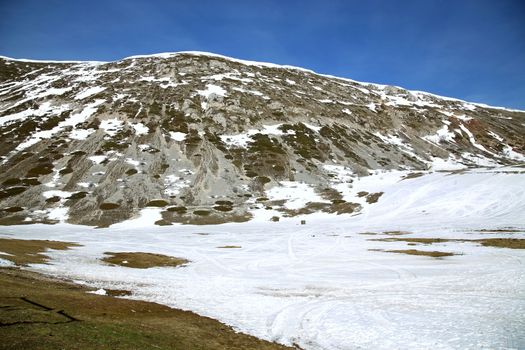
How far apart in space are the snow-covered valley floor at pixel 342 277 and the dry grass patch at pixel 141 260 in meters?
2.24

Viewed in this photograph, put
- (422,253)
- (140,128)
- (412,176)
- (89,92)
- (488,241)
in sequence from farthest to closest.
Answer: (89,92) < (140,128) < (412,176) < (488,241) < (422,253)

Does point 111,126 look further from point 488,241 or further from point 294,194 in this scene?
point 488,241

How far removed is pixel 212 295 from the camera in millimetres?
29203

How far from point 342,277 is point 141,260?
24.6m

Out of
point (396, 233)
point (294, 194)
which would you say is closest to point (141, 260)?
point (396, 233)

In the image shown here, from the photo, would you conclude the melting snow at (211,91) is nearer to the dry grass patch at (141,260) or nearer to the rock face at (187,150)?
the rock face at (187,150)

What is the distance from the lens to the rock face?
10538 centimetres

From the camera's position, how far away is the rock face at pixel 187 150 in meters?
105

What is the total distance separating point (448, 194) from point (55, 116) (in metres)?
143

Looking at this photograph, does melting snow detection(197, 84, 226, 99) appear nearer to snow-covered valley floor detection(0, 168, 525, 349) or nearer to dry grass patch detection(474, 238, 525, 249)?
Answer: snow-covered valley floor detection(0, 168, 525, 349)

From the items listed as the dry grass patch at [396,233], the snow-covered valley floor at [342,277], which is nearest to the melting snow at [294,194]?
the snow-covered valley floor at [342,277]

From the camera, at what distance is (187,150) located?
135750 mm

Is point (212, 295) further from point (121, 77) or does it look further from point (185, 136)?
point (121, 77)

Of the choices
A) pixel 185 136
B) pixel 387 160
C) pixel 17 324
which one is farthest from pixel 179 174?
pixel 17 324
